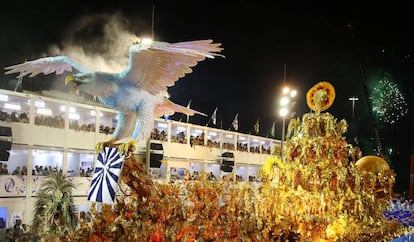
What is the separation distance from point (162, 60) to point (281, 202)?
16.2 feet

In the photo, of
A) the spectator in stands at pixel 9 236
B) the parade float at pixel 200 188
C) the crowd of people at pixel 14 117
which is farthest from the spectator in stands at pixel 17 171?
the parade float at pixel 200 188

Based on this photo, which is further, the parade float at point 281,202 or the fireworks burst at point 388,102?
the fireworks burst at point 388,102

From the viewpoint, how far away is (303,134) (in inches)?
427

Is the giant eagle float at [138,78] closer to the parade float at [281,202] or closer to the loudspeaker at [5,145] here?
the parade float at [281,202]

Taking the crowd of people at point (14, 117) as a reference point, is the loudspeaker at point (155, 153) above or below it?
below

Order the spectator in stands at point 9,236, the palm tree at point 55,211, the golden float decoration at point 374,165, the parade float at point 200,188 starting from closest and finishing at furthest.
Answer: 1. the parade float at point 200,188
2. the palm tree at point 55,211
3. the spectator in stands at point 9,236
4. the golden float decoration at point 374,165

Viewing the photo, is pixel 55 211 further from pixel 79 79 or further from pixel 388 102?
pixel 388 102

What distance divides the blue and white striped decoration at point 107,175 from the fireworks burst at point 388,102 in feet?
82.5

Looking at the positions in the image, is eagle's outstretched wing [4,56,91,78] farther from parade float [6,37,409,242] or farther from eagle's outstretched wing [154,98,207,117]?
eagle's outstretched wing [154,98,207,117]

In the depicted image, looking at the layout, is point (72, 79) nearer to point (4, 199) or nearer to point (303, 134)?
point (303, 134)

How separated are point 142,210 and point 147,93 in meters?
1.66

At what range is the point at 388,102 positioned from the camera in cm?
3011

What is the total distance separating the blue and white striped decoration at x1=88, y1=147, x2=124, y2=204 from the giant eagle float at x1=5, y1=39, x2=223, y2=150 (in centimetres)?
18

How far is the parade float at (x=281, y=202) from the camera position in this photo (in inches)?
262
